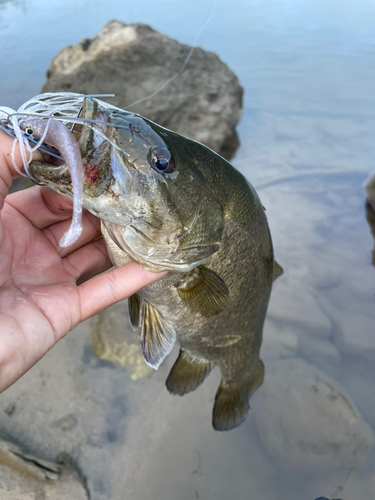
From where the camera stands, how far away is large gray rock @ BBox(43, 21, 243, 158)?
4.77m

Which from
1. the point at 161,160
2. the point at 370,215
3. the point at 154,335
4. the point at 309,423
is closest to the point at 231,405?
the point at 309,423

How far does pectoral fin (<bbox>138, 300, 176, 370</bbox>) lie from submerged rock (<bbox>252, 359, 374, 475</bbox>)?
1.27 m

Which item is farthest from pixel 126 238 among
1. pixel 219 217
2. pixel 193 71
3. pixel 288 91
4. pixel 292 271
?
pixel 288 91

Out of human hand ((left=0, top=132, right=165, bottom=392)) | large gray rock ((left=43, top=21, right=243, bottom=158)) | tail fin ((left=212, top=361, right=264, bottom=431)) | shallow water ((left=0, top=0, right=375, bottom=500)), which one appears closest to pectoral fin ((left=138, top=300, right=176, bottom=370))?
human hand ((left=0, top=132, right=165, bottom=392))

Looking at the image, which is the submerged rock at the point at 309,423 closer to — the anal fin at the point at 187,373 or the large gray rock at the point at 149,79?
the anal fin at the point at 187,373

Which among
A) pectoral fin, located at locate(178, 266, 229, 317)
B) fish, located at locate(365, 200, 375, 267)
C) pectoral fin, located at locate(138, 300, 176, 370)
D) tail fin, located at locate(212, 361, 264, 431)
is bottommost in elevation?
tail fin, located at locate(212, 361, 264, 431)

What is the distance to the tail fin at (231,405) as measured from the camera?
224 cm

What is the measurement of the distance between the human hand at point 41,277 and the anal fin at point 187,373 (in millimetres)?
833

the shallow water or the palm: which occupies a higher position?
the palm

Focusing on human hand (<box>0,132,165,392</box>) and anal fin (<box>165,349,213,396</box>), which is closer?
human hand (<box>0,132,165,392</box>)

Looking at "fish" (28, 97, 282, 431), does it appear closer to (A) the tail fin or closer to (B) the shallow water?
(A) the tail fin

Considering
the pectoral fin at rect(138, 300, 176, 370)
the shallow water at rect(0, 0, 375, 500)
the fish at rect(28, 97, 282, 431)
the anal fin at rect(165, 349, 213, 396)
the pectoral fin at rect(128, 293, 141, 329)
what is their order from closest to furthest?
1. the fish at rect(28, 97, 282, 431)
2. the pectoral fin at rect(138, 300, 176, 370)
3. the pectoral fin at rect(128, 293, 141, 329)
4. the anal fin at rect(165, 349, 213, 396)
5. the shallow water at rect(0, 0, 375, 500)

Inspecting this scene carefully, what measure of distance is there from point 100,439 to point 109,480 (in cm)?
26

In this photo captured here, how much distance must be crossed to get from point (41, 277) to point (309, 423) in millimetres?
2122
